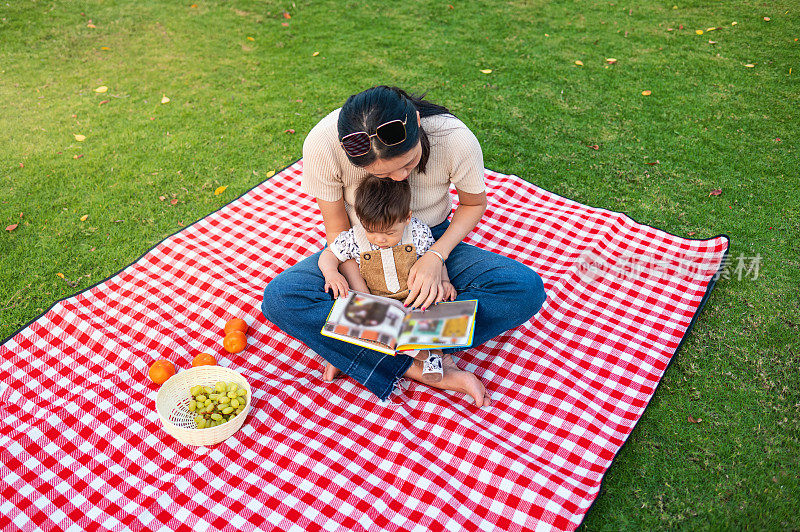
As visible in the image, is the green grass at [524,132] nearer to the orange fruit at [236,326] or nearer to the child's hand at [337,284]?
the orange fruit at [236,326]

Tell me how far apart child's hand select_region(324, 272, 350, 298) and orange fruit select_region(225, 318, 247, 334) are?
0.70 m

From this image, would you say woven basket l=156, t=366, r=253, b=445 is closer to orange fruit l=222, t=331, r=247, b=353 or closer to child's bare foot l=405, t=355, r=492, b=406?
orange fruit l=222, t=331, r=247, b=353

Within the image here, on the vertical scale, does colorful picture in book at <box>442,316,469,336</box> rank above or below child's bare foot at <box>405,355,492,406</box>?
above

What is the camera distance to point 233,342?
3479 millimetres

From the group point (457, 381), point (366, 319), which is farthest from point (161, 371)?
point (457, 381)

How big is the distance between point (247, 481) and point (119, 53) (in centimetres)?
565

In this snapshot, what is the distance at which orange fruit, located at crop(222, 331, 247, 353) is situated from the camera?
348 cm

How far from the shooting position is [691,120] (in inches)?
210

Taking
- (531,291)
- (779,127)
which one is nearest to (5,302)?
(531,291)

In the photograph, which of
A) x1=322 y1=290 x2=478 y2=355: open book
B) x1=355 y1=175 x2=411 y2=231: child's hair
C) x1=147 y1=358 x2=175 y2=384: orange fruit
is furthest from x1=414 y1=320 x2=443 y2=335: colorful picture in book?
x1=147 y1=358 x2=175 y2=384: orange fruit

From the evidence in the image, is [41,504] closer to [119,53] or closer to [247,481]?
[247,481]

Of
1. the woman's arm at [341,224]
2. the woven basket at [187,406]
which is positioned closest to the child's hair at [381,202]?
the woman's arm at [341,224]

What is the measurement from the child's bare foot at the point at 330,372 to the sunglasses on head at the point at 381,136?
1253mm

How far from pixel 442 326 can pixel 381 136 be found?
39.7 inches
